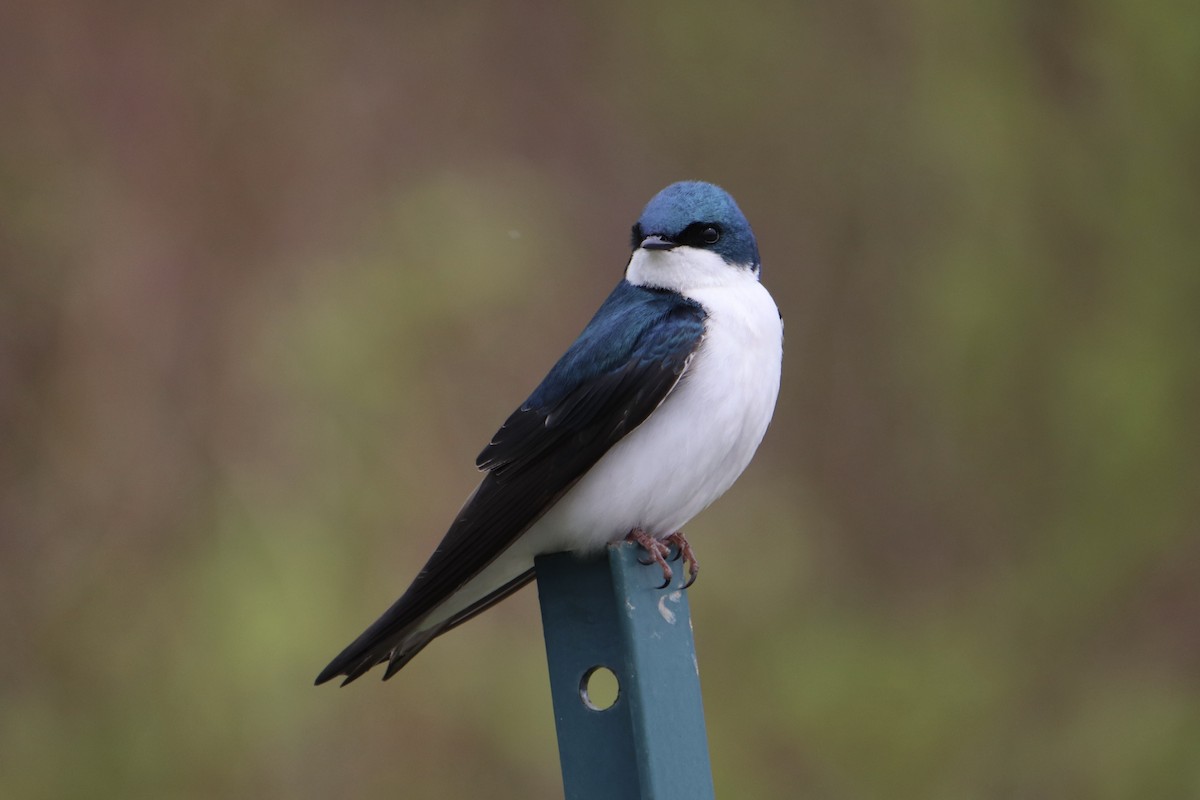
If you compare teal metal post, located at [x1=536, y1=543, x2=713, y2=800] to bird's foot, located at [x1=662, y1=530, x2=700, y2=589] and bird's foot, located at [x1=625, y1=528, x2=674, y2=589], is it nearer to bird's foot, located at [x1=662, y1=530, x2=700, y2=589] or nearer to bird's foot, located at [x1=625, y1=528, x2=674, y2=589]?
bird's foot, located at [x1=625, y1=528, x2=674, y2=589]

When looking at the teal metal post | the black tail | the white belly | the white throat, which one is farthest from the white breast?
the teal metal post

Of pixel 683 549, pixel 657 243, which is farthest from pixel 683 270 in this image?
pixel 683 549

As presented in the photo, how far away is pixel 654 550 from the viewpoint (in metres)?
2.12

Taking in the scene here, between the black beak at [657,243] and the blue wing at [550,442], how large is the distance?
100mm

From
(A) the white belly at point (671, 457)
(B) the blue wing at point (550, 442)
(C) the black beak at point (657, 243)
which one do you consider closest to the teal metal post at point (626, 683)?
(B) the blue wing at point (550, 442)

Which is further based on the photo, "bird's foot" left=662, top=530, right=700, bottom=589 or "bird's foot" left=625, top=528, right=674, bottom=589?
"bird's foot" left=662, top=530, right=700, bottom=589

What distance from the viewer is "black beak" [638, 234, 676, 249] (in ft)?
7.95

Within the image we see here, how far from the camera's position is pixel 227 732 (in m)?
3.74

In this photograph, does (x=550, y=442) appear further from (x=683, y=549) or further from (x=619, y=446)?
(x=683, y=549)

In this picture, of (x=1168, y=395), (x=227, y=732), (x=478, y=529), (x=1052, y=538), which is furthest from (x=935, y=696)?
(x=478, y=529)

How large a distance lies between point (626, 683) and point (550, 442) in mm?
544

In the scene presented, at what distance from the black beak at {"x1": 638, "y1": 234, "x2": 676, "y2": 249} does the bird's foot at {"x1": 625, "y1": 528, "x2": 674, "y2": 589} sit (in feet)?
1.48

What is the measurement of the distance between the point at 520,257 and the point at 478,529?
2258 millimetres

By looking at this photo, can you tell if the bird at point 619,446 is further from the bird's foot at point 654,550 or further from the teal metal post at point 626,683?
the teal metal post at point 626,683
